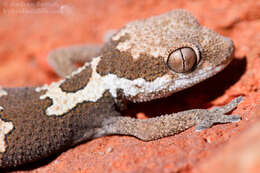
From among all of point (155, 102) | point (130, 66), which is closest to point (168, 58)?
point (130, 66)

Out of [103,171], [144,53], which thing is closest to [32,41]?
[144,53]

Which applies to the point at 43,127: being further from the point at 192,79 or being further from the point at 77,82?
the point at 192,79

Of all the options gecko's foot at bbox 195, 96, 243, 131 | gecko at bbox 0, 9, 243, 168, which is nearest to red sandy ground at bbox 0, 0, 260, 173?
gecko's foot at bbox 195, 96, 243, 131

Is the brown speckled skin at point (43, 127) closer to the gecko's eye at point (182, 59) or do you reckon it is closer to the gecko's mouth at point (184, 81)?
the gecko's mouth at point (184, 81)

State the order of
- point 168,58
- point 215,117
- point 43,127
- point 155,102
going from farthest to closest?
point 155,102 < point 43,127 < point 168,58 < point 215,117

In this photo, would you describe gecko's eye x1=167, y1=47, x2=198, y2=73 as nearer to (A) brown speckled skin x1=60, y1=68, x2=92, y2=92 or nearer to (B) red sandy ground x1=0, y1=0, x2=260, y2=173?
(B) red sandy ground x1=0, y1=0, x2=260, y2=173

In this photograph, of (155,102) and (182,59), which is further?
(155,102)
